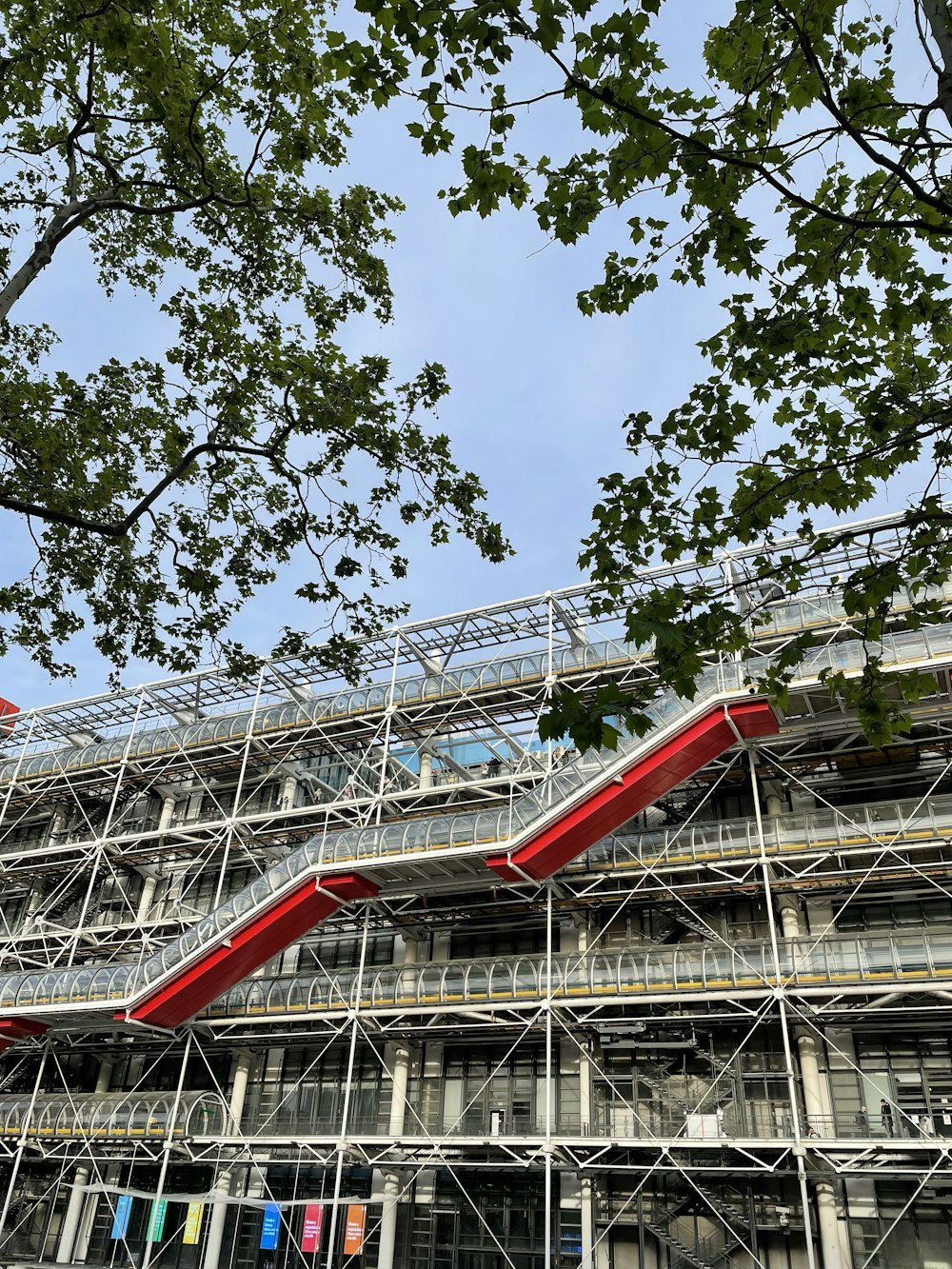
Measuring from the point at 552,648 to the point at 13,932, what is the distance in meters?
18.6

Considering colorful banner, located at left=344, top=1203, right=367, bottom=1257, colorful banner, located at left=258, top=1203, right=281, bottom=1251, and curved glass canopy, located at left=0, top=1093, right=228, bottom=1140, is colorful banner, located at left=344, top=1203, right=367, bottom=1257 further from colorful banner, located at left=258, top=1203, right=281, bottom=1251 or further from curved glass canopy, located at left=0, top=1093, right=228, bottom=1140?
curved glass canopy, located at left=0, top=1093, right=228, bottom=1140

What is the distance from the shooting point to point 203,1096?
20.7 meters

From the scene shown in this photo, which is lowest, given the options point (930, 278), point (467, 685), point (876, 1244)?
point (876, 1244)

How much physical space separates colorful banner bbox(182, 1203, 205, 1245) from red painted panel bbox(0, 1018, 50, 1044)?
18.0 ft

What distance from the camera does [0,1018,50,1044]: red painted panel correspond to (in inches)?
879

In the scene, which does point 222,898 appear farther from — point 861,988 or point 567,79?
point 567,79

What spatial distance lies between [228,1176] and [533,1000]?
845 cm

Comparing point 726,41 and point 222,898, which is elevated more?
point 222,898

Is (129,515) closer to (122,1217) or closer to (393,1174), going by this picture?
(393,1174)

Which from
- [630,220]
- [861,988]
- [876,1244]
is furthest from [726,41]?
[876,1244]

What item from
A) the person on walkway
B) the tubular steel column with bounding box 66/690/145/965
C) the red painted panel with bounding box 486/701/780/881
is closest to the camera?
the person on walkway

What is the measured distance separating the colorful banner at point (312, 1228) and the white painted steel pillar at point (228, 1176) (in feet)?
8.22

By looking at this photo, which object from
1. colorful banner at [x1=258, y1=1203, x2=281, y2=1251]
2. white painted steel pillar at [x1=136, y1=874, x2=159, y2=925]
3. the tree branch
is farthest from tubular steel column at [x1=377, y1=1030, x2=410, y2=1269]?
the tree branch

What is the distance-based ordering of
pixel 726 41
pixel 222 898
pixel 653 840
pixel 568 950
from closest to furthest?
1. pixel 726 41
2. pixel 653 840
3. pixel 568 950
4. pixel 222 898
